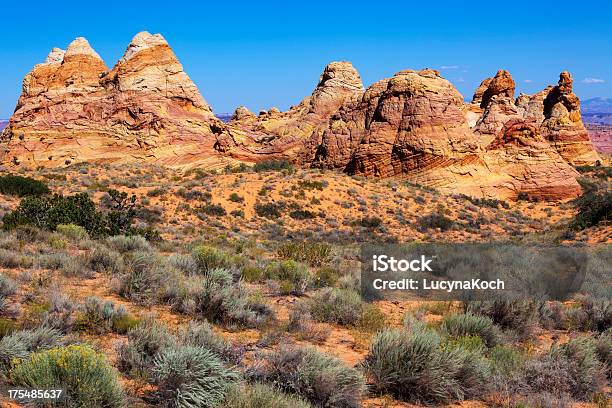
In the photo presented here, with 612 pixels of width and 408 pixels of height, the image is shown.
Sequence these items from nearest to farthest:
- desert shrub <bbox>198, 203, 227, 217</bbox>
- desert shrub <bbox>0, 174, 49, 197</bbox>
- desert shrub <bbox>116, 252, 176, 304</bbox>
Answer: desert shrub <bbox>116, 252, 176, 304</bbox> < desert shrub <bbox>0, 174, 49, 197</bbox> < desert shrub <bbox>198, 203, 227, 217</bbox>

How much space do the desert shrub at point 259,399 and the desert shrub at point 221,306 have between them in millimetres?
2436

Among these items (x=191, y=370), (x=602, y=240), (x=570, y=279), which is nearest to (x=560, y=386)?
(x=191, y=370)

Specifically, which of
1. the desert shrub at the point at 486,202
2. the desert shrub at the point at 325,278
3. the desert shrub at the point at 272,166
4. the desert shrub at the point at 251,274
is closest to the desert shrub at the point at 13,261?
the desert shrub at the point at 251,274

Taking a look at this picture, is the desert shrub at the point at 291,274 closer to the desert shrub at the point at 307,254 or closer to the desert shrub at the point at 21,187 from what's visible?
the desert shrub at the point at 307,254

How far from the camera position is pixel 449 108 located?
31.0m

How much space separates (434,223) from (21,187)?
19525mm

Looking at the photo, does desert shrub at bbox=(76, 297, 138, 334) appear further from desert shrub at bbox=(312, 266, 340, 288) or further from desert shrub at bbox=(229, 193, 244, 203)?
desert shrub at bbox=(229, 193, 244, 203)

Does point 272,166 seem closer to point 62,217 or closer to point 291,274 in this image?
point 62,217

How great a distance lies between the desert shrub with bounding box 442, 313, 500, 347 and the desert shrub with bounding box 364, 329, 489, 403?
1.17 metres

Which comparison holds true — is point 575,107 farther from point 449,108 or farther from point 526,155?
point 449,108

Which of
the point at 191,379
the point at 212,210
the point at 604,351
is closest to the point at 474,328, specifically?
the point at 604,351

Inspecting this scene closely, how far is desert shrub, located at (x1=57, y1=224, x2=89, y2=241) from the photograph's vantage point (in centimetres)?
1170

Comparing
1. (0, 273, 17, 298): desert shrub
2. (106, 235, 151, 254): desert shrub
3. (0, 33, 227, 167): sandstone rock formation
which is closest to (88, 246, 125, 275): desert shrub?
(106, 235, 151, 254): desert shrub

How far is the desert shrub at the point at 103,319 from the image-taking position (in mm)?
5469
